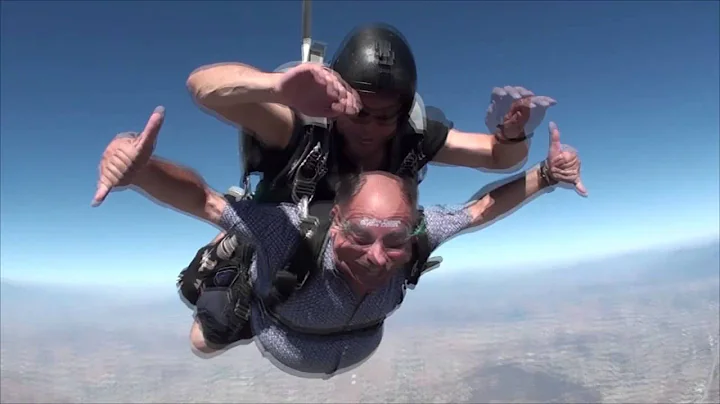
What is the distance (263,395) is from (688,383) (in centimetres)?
5930

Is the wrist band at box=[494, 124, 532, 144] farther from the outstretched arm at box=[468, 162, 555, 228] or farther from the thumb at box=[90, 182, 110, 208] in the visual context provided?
the thumb at box=[90, 182, 110, 208]

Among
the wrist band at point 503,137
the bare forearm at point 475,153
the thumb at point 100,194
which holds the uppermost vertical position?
the wrist band at point 503,137

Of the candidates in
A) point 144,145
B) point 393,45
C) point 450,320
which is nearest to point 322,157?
point 393,45

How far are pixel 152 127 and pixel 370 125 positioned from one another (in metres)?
0.65

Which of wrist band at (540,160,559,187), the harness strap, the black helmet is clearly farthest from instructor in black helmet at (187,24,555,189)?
the harness strap

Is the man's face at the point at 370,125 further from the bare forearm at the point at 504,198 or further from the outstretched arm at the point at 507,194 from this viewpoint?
the bare forearm at the point at 504,198

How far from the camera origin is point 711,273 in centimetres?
15850

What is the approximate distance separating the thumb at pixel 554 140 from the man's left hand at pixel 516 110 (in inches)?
1.8

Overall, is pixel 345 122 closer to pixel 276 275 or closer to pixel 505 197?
pixel 276 275

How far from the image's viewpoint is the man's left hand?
160cm

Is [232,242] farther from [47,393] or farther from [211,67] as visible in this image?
[47,393]

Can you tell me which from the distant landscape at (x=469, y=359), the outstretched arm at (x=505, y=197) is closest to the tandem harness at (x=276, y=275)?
the outstretched arm at (x=505, y=197)

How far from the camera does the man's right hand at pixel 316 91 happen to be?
42.8 inches

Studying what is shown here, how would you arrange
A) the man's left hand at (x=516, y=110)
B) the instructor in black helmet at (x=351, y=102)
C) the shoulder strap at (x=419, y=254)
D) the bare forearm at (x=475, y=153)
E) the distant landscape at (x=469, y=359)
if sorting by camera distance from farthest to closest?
the distant landscape at (x=469, y=359), the bare forearm at (x=475, y=153), the shoulder strap at (x=419, y=254), the man's left hand at (x=516, y=110), the instructor in black helmet at (x=351, y=102)
